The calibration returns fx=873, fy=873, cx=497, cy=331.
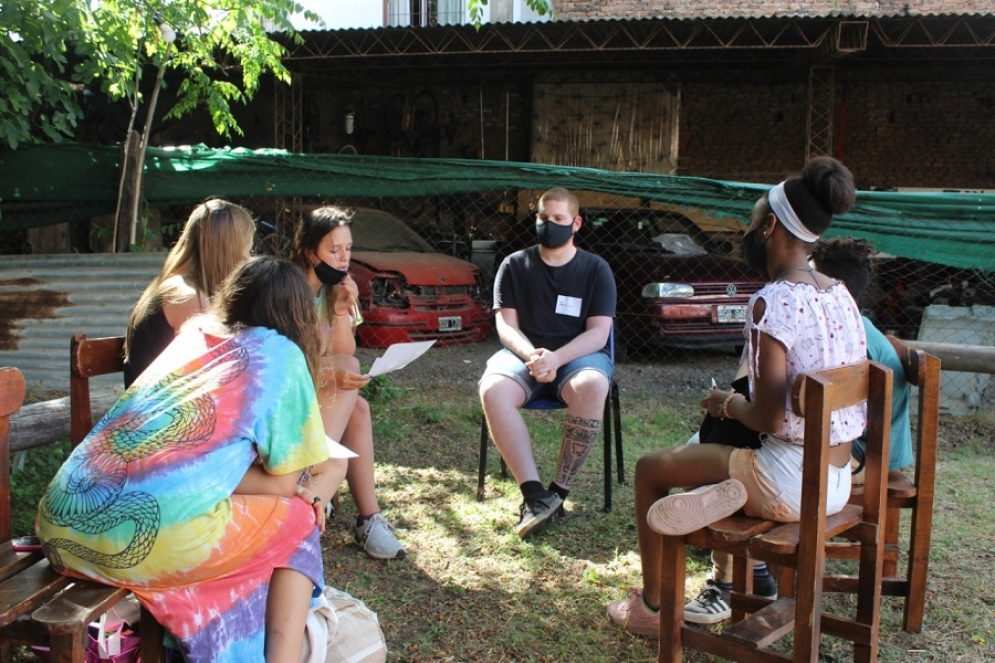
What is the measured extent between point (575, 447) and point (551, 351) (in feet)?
1.65

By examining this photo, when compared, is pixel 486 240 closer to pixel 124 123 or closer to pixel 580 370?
pixel 124 123

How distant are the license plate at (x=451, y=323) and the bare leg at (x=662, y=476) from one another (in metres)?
5.88

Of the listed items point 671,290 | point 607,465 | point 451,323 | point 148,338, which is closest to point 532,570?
point 607,465

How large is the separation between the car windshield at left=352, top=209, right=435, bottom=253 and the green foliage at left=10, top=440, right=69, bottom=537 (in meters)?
5.03

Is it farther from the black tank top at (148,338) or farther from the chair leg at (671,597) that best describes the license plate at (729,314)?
the black tank top at (148,338)

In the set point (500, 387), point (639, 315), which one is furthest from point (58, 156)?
point (639, 315)

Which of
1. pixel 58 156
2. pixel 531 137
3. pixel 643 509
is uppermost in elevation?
pixel 531 137

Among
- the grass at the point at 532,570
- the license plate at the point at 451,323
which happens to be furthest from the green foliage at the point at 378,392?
the license plate at the point at 451,323

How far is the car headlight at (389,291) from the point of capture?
8.36 meters

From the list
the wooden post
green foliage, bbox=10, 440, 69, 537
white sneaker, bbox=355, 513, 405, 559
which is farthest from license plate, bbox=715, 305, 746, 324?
green foliage, bbox=10, 440, 69, 537

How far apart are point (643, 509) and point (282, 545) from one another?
1.21 meters

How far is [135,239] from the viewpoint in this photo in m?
6.38

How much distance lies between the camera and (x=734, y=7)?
541 inches

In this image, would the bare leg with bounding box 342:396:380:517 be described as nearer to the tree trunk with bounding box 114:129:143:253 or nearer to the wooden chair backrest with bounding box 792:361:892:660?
the wooden chair backrest with bounding box 792:361:892:660
